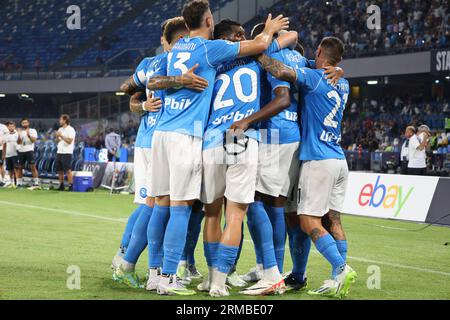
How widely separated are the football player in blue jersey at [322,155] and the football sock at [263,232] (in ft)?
1.14

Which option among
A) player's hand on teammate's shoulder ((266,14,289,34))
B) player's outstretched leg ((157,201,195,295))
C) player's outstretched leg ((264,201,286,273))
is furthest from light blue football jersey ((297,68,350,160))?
player's outstretched leg ((157,201,195,295))

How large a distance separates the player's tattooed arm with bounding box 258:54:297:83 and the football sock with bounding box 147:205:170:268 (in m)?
1.52

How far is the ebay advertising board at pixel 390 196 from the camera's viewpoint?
Result: 14914 millimetres

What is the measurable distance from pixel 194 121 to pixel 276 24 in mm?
1163

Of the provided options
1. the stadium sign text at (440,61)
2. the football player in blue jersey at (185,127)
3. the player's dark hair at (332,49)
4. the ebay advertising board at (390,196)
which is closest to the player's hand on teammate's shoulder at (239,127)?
the football player in blue jersey at (185,127)

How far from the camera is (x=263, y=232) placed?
6.73m

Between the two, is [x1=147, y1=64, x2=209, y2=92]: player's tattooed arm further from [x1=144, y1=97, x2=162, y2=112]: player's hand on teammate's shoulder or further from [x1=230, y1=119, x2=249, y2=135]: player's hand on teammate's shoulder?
[x1=144, y1=97, x2=162, y2=112]: player's hand on teammate's shoulder

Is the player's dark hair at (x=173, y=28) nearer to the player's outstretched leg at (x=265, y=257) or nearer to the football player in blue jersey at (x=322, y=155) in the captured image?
the football player in blue jersey at (x=322, y=155)

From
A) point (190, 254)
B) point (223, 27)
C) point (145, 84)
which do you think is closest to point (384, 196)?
point (190, 254)

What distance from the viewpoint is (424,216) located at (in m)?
14.9

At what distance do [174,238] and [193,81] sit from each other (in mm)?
1335

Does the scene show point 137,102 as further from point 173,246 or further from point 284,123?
point 173,246

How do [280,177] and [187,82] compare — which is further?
[280,177]
